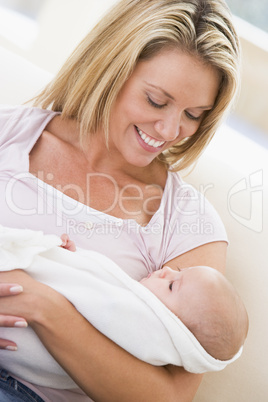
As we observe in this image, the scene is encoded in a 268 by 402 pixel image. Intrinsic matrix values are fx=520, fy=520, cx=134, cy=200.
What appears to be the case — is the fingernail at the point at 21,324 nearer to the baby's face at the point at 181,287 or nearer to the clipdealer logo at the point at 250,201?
the baby's face at the point at 181,287

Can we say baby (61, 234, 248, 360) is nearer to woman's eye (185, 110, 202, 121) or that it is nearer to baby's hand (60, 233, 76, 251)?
baby's hand (60, 233, 76, 251)

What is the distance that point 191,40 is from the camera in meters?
1.54

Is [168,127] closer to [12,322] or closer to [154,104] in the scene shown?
[154,104]

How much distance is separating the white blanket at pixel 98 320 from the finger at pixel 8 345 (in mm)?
12

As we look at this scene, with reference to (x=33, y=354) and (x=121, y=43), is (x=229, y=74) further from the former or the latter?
(x=33, y=354)

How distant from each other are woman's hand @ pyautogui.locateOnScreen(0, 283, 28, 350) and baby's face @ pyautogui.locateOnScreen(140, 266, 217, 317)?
0.37 metres

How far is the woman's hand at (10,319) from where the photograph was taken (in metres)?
1.23

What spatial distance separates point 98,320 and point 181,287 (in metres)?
0.23

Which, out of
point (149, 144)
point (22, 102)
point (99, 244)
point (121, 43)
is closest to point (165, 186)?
point (149, 144)

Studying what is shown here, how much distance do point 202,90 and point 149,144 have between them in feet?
0.78

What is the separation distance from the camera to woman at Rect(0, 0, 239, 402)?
155 centimetres

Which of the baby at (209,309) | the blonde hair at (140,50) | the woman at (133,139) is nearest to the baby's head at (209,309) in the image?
the baby at (209,309)

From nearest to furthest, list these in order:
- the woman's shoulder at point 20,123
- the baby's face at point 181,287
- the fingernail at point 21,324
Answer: the fingernail at point 21,324
the baby's face at point 181,287
the woman's shoulder at point 20,123

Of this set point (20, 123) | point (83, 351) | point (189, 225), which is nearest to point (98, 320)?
point (83, 351)
